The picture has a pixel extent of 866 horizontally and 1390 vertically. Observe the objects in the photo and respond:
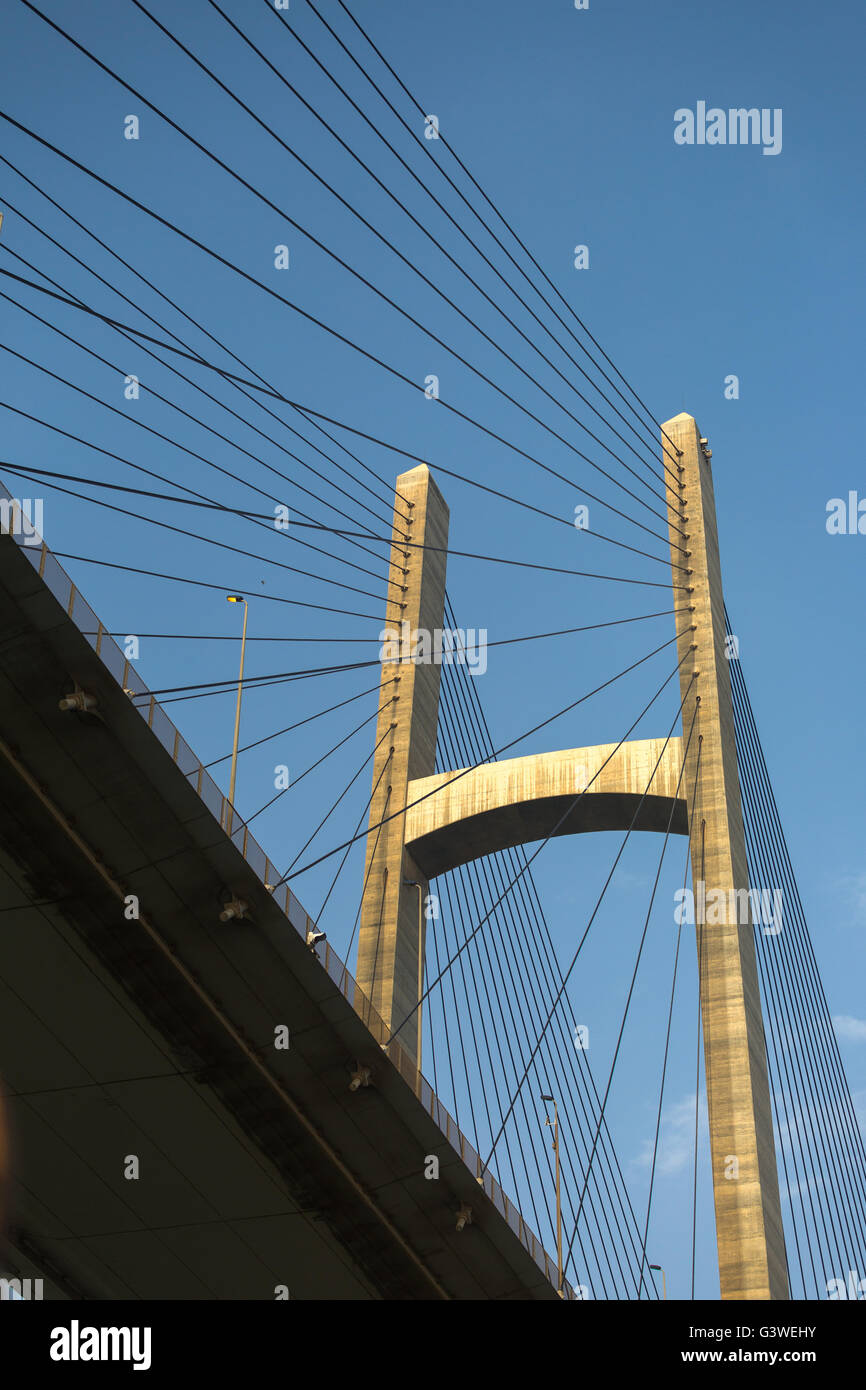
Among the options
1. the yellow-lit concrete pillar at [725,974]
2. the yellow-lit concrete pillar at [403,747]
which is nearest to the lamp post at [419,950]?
the yellow-lit concrete pillar at [403,747]

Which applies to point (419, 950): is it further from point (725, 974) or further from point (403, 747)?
point (725, 974)

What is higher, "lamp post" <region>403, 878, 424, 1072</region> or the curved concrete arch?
the curved concrete arch

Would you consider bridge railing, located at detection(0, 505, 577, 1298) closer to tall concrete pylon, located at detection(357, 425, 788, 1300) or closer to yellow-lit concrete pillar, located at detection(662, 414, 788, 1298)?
tall concrete pylon, located at detection(357, 425, 788, 1300)

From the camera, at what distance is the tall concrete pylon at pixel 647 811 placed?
2750 centimetres

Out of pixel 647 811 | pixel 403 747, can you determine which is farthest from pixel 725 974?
pixel 403 747

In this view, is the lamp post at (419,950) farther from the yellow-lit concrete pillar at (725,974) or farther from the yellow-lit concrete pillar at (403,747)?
the yellow-lit concrete pillar at (725,974)

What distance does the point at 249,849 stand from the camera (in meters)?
24.2

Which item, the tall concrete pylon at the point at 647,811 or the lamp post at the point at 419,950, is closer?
the tall concrete pylon at the point at 647,811

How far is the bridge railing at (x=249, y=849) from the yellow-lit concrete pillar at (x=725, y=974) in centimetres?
382

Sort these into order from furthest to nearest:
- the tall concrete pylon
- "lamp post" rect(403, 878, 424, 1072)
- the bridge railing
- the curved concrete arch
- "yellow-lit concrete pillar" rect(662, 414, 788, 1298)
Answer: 1. the curved concrete arch
2. "lamp post" rect(403, 878, 424, 1072)
3. the tall concrete pylon
4. "yellow-lit concrete pillar" rect(662, 414, 788, 1298)
5. the bridge railing

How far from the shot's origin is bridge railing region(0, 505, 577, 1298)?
21625mm

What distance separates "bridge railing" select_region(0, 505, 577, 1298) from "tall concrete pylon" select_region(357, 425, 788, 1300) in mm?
1487

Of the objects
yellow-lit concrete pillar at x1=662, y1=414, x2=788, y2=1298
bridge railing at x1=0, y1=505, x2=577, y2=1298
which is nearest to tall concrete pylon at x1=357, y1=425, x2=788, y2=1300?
yellow-lit concrete pillar at x1=662, y1=414, x2=788, y2=1298

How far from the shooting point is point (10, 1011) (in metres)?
25.0
